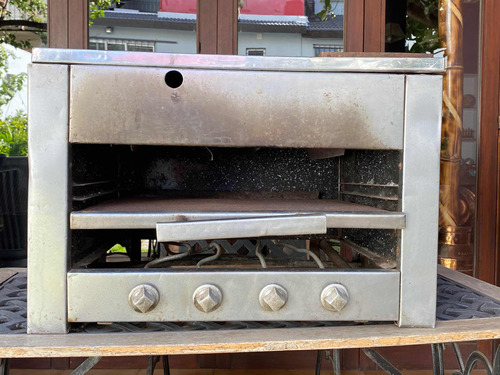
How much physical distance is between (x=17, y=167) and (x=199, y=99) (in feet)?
5.54

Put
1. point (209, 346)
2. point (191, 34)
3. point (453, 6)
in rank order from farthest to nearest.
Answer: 1. point (453, 6)
2. point (191, 34)
3. point (209, 346)

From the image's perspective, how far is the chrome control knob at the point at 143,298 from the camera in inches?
35.9

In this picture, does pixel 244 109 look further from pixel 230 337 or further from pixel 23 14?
pixel 23 14

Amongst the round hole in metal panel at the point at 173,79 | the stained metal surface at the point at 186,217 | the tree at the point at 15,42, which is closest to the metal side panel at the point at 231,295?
the stained metal surface at the point at 186,217

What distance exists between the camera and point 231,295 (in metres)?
0.95

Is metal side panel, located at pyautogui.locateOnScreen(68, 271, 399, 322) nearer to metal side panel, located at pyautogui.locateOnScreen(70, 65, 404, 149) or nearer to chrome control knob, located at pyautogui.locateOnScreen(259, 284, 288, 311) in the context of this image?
chrome control knob, located at pyautogui.locateOnScreen(259, 284, 288, 311)

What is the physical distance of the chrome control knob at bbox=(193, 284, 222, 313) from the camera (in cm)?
92

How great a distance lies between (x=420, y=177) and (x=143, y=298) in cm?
67

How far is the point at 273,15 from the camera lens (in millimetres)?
2039

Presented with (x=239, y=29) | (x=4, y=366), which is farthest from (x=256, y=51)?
(x=4, y=366)

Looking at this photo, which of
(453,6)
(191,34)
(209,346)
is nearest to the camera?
(209,346)

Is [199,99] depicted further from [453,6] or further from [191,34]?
[453,6]

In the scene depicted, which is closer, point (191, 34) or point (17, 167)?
point (191, 34)

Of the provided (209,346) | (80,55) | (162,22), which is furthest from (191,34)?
(209,346)
